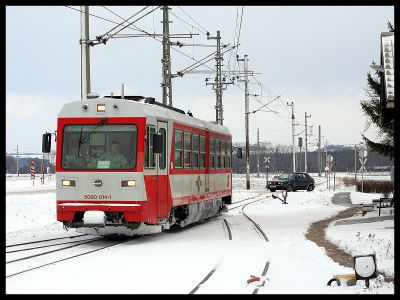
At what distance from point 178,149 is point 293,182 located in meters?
31.0

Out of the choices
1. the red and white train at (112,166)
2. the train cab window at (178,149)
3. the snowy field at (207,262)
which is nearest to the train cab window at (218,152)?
the snowy field at (207,262)

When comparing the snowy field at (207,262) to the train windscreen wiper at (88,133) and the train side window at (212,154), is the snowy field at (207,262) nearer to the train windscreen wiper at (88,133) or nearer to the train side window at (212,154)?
the train side window at (212,154)

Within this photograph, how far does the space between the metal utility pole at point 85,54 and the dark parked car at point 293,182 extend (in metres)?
28.5

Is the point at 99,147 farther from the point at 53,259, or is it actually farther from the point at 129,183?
the point at 53,259

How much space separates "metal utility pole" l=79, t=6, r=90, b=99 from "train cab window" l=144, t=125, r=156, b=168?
4.19 m

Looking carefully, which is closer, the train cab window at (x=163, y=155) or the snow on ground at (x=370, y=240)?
the snow on ground at (x=370, y=240)

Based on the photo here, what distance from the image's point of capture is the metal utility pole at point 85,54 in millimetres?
18469

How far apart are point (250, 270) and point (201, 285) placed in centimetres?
176

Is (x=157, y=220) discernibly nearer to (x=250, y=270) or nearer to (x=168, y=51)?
(x=250, y=270)

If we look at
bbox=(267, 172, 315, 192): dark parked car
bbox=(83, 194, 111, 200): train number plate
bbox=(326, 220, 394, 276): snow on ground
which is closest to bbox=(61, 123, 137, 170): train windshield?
bbox=(83, 194, 111, 200): train number plate

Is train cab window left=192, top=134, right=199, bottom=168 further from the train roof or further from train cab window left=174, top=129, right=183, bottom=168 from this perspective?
the train roof

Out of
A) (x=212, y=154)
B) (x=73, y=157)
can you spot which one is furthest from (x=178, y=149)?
(x=212, y=154)

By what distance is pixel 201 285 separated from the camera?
9.38m

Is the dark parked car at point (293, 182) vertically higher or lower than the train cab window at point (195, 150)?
lower
